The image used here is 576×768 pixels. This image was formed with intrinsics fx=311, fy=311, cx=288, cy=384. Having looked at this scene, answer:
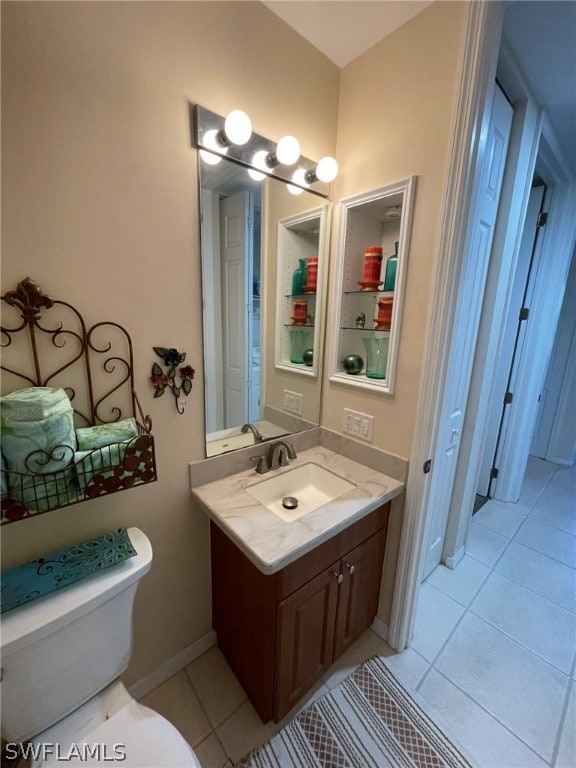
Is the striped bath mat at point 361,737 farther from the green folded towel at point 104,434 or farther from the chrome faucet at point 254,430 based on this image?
the green folded towel at point 104,434

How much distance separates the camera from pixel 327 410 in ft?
5.18

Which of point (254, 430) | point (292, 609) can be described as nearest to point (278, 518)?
point (292, 609)

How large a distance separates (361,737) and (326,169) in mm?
2172

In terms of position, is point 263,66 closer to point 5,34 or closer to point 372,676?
point 5,34

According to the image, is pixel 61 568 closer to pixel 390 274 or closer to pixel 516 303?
pixel 390 274

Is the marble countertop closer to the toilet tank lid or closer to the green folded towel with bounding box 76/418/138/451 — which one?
the toilet tank lid

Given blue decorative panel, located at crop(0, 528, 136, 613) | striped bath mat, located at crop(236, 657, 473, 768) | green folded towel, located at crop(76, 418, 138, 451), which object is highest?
green folded towel, located at crop(76, 418, 138, 451)

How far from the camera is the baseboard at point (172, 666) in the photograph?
124 cm

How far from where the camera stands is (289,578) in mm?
990

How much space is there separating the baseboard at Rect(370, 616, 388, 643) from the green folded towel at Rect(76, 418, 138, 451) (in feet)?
4.79

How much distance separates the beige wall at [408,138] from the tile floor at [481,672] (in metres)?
1.01

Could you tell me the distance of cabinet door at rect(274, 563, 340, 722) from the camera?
3.41 ft

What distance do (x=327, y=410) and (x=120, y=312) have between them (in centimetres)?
101

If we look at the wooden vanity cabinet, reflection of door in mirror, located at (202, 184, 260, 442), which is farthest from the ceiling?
the wooden vanity cabinet
